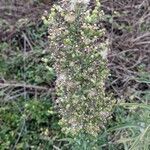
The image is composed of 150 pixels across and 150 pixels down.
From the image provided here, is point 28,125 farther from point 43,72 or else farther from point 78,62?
point 78,62

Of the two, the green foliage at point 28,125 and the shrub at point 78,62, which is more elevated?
the shrub at point 78,62

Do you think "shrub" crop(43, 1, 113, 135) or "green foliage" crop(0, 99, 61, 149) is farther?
"green foliage" crop(0, 99, 61, 149)

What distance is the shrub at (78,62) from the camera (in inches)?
86.7

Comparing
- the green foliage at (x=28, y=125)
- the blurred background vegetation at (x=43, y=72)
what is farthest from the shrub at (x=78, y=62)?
the green foliage at (x=28, y=125)

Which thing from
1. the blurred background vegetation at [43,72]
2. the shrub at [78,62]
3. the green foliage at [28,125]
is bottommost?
the green foliage at [28,125]

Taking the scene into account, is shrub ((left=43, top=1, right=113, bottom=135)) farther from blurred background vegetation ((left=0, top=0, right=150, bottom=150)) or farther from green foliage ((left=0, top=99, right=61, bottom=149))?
green foliage ((left=0, top=99, right=61, bottom=149))

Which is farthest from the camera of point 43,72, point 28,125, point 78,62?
point 43,72

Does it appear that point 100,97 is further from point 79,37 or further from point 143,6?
point 143,6

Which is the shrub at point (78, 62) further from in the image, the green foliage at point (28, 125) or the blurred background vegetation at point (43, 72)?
the green foliage at point (28, 125)

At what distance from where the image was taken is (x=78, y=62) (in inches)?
88.0

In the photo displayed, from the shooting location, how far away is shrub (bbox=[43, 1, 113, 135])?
220 cm

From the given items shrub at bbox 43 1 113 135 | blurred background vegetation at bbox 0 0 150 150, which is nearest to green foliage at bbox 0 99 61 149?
blurred background vegetation at bbox 0 0 150 150

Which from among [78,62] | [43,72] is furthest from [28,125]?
[78,62]

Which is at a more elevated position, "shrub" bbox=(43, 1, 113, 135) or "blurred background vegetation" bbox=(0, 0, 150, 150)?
"shrub" bbox=(43, 1, 113, 135)
